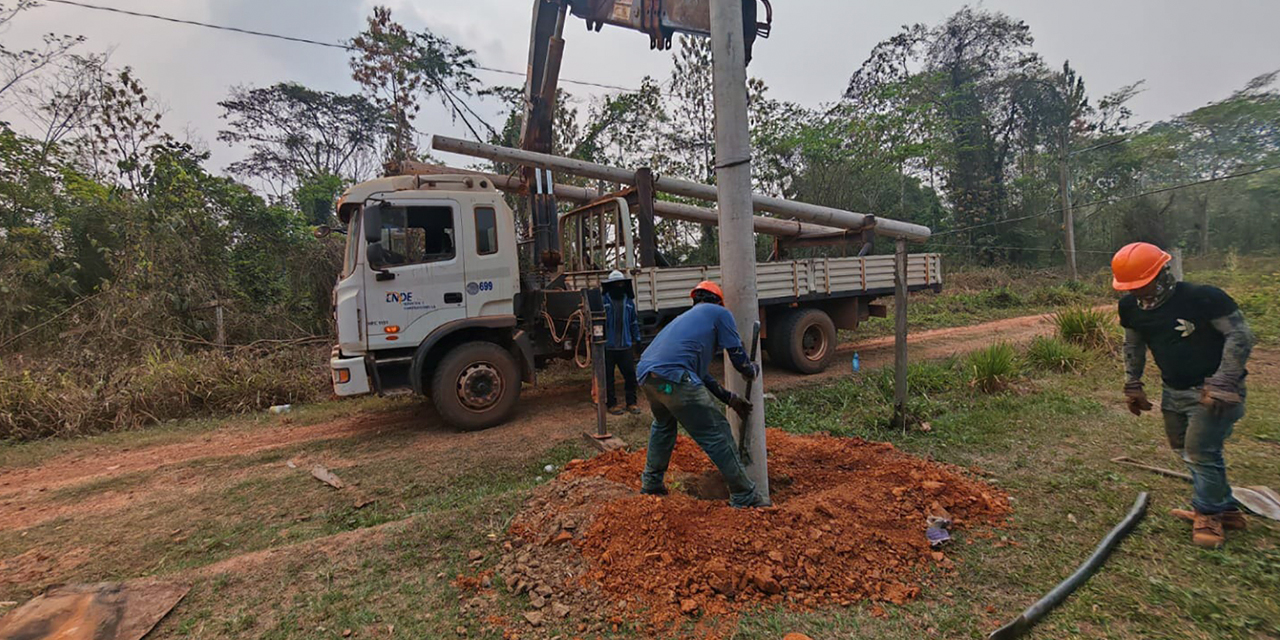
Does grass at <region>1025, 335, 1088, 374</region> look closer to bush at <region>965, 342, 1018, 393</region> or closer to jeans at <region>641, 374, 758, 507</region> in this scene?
bush at <region>965, 342, 1018, 393</region>

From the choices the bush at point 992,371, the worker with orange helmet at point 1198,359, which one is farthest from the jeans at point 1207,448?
the bush at point 992,371

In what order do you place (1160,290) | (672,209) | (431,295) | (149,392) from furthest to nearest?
(672,209) < (149,392) < (431,295) < (1160,290)

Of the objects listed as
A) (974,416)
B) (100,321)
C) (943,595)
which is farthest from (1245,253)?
(100,321)

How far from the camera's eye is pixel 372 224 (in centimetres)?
536

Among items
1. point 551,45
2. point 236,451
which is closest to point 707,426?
point 236,451

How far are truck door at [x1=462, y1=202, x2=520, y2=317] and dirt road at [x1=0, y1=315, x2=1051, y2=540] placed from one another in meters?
1.37

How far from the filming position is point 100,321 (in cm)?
804

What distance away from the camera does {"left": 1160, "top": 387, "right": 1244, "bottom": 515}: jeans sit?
111 inches

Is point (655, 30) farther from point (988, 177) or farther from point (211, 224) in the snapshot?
point (988, 177)

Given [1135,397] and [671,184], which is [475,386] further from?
[1135,397]

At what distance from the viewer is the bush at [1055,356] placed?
22.7 feet

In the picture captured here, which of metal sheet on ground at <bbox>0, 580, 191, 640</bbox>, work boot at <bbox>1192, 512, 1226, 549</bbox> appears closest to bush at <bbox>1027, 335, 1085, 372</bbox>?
work boot at <bbox>1192, 512, 1226, 549</bbox>

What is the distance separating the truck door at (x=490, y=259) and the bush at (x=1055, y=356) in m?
6.70

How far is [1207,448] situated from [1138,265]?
1.01 m
